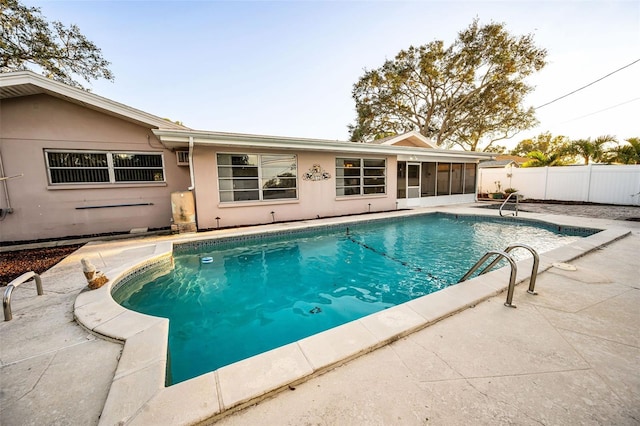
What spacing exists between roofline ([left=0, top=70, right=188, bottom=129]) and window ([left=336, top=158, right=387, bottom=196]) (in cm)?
607

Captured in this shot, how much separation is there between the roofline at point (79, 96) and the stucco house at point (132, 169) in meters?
0.02

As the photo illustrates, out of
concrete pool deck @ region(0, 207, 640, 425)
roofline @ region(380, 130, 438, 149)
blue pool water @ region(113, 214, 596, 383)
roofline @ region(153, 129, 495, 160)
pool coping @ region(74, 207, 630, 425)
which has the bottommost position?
blue pool water @ region(113, 214, 596, 383)

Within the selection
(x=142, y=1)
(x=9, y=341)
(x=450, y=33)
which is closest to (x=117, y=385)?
(x=9, y=341)

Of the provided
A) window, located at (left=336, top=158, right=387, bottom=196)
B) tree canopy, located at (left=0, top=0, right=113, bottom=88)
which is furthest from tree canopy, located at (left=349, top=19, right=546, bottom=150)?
tree canopy, located at (left=0, top=0, right=113, bottom=88)

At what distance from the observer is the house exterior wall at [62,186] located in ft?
20.6

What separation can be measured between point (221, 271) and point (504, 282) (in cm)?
494

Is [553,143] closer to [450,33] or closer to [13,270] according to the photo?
[450,33]

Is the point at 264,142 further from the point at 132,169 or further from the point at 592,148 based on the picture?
the point at 592,148

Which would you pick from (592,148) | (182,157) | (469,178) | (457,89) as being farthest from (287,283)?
(457,89)

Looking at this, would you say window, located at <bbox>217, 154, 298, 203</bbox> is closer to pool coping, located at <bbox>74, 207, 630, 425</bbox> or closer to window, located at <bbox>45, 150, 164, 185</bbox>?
window, located at <bbox>45, 150, 164, 185</bbox>

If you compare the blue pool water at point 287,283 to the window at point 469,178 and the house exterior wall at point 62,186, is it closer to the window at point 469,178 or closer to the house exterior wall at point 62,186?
the house exterior wall at point 62,186

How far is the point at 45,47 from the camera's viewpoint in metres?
10.0

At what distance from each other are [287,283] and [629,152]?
1703 centimetres

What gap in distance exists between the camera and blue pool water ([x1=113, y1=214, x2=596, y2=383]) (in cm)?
309
